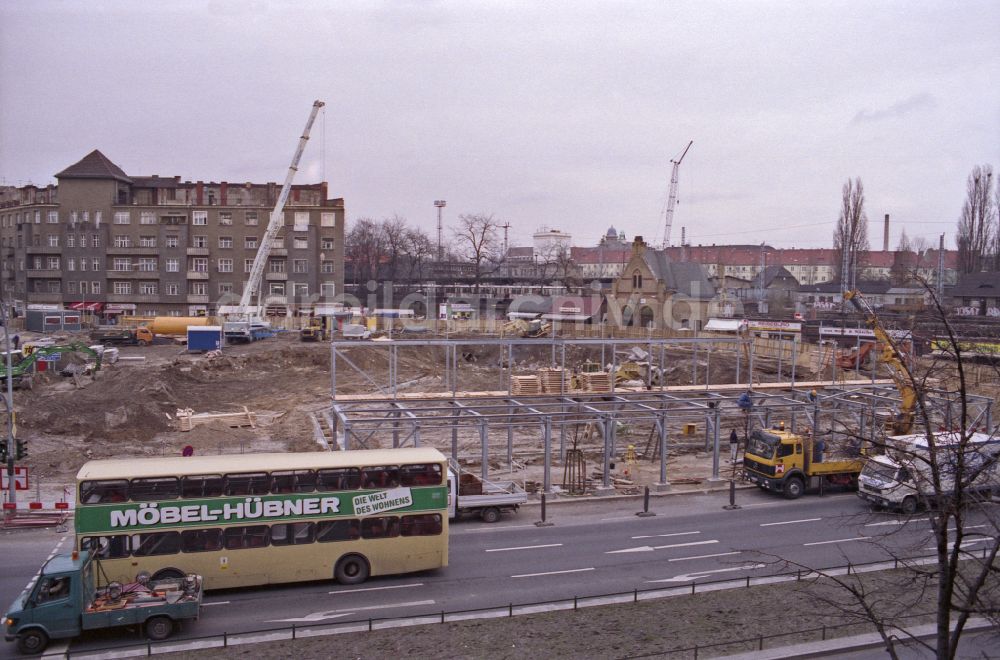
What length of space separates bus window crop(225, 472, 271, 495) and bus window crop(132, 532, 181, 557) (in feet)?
4.66

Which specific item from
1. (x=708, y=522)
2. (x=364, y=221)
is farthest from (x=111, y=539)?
(x=364, y=221)

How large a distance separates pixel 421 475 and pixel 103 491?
21.9 ft

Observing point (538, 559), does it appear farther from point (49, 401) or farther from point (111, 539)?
point (49, 401)

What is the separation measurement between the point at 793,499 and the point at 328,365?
3838cm

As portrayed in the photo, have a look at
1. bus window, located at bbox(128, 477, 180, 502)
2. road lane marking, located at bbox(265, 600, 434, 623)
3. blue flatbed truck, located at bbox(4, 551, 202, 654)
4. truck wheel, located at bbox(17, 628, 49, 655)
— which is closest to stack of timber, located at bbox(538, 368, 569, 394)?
road lane marking, located at bbox(265, 600, 434, 623)

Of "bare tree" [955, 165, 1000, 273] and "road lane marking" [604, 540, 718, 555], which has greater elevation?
"bare tree" [955, 165, 1000, 273]

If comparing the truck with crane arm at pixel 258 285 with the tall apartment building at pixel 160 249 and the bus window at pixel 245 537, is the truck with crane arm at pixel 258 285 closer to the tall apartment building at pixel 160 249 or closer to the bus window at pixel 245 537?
the tall apartment building at pixel 160 249

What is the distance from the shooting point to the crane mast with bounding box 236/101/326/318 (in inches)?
2810

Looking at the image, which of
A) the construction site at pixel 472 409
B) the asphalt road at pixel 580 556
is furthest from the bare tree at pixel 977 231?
the asphalt road at pixel 580 556

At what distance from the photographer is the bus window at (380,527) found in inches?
689

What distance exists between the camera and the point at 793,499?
85.6ft

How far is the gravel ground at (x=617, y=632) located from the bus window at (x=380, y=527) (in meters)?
3.23

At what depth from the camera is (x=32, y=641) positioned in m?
13.8

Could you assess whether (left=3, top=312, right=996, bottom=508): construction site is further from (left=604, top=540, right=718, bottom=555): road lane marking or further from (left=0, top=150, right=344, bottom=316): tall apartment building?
(left=0, top=150, right=344, bottom=316): tall apartment building
